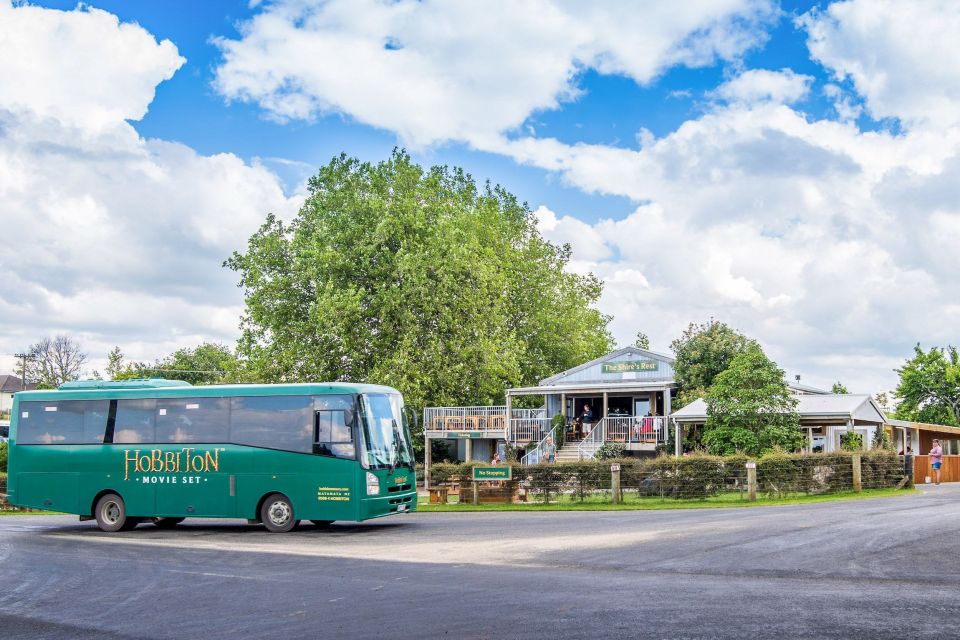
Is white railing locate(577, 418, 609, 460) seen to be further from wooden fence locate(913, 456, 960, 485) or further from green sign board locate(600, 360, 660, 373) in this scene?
wooden fence locate(913, 456, 960, 485)

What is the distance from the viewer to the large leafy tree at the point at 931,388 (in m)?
58.2

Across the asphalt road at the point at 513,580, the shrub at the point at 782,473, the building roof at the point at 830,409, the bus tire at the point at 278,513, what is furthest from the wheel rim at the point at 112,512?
the building roof at the point at 830,409

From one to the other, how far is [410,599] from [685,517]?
11256mm

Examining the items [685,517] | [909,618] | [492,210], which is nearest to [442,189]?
[492,210]

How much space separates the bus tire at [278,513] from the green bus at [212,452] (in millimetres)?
24

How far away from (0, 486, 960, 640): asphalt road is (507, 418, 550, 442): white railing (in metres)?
21.9

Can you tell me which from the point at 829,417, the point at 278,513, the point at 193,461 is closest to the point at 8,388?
the point at 829,417

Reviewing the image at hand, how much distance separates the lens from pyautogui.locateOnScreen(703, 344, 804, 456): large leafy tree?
32.5m

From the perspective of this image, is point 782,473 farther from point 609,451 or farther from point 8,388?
point 8,388

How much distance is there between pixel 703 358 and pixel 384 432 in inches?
982

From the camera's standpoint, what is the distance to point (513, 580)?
12.2 m

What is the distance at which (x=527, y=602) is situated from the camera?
10.5 metres

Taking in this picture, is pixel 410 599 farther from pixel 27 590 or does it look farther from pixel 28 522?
pixel 28 522

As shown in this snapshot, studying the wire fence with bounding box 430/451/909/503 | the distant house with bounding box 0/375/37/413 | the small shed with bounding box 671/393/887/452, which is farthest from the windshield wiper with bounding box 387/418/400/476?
the distant house with bounding box 0/375/37/413
